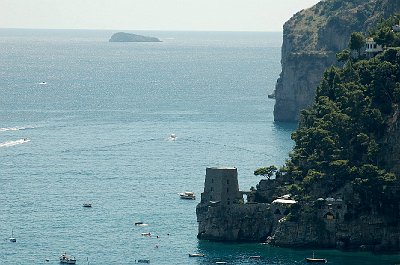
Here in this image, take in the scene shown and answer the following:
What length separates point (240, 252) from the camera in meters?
177

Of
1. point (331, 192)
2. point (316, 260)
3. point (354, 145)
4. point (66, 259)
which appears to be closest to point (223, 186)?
point (331, 192)

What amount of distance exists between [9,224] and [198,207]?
24.8m

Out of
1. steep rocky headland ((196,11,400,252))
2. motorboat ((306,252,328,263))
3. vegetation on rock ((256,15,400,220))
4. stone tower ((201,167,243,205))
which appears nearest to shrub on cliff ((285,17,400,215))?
vegetation on rock ((256,15,400,220))

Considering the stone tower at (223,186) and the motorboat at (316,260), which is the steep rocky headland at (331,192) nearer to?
the stone tower at (223,186)

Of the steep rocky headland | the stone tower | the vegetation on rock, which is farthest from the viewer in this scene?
the stone tower

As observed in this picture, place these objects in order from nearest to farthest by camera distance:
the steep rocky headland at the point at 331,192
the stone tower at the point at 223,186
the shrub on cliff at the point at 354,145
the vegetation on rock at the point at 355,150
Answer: the steep rocky headland at the point at 331,192, the vegetation on rock at the point at 355,150, the shrub on cliff at the point at 354,145, the stone tower at the point at 223,186

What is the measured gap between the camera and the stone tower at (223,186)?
184625mm

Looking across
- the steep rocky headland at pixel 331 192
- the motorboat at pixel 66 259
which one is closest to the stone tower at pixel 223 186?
the steep rocky headland at pixel 331 192

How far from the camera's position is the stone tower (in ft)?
606

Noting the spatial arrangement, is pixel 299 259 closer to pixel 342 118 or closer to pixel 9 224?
pixel 342 118

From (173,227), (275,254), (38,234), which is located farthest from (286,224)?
(38,234)

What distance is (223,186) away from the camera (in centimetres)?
18462

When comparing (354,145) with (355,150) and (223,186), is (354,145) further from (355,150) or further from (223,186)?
(223,186)

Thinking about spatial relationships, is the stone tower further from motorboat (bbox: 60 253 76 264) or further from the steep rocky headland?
motorboat (bbox: 60 253 76 264)
